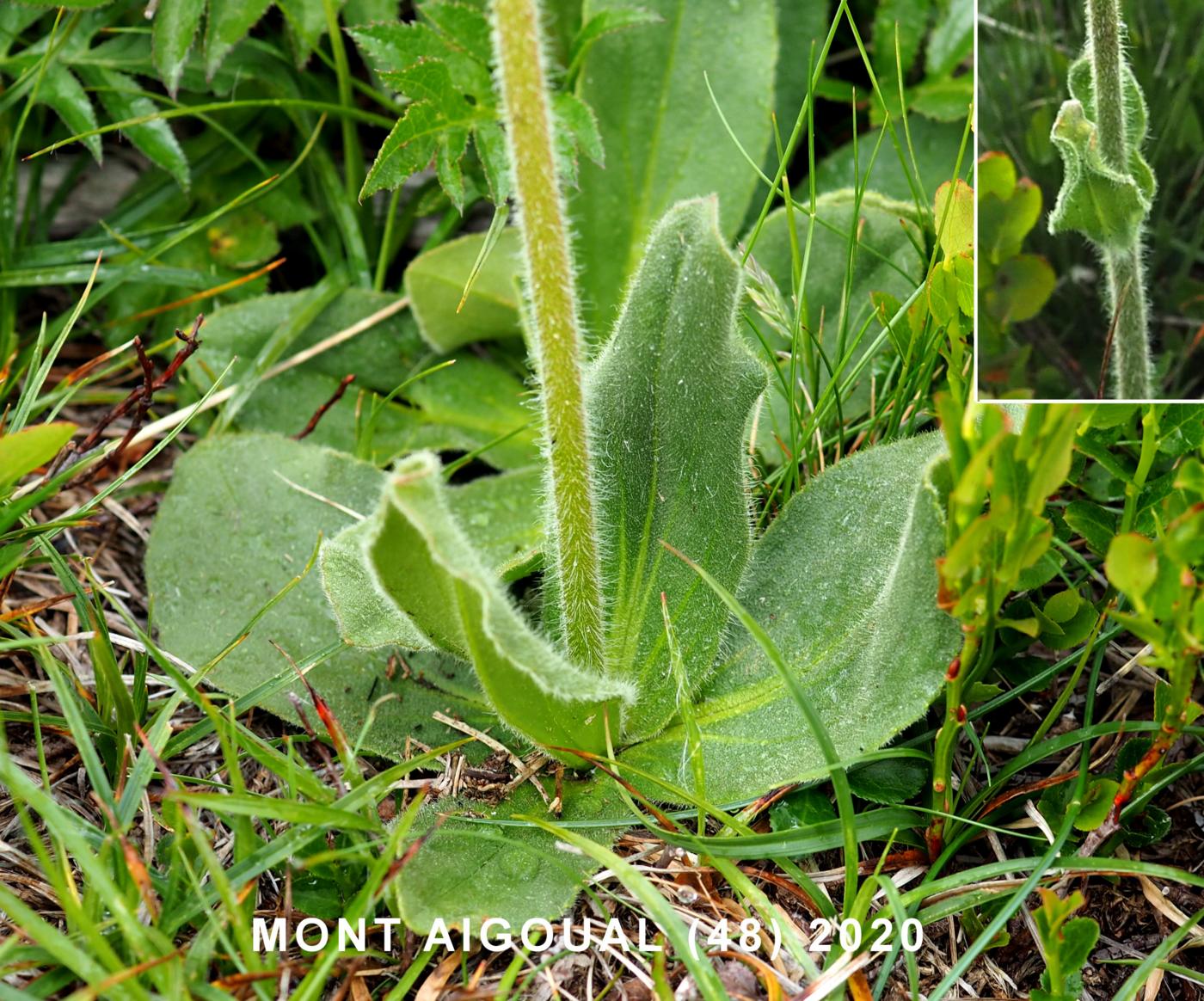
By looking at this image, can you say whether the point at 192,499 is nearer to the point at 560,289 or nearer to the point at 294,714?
the point at 294,714

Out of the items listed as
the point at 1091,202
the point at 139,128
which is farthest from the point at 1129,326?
the point at 139,128

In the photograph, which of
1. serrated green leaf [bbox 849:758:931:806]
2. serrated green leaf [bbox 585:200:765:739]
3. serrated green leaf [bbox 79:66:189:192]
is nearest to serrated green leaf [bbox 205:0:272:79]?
serrated green leaf [bbox 79:66:189:192]

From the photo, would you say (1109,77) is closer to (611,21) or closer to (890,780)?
(611,21)

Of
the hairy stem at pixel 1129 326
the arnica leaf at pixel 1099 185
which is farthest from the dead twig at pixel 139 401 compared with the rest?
the hairy stem at pixel 1129 326

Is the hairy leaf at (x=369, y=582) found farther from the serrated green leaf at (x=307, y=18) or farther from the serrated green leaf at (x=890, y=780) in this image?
the serrated green leaf at (x=307, y=18)

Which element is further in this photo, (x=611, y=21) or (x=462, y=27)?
(x=611, y=21)

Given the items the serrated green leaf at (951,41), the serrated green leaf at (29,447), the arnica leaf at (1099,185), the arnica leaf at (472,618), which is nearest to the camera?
the arnica leaf at (472,618)
